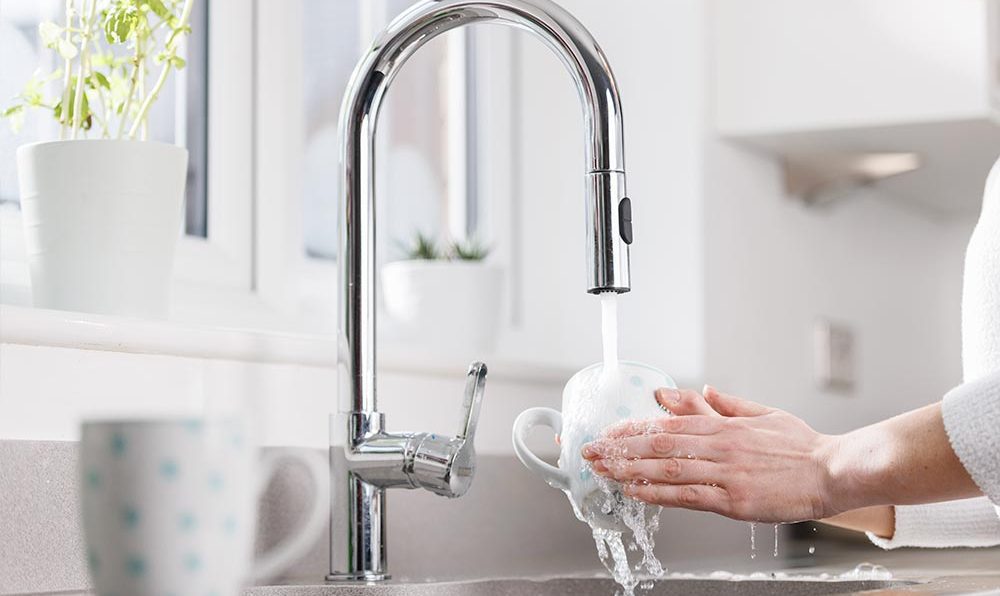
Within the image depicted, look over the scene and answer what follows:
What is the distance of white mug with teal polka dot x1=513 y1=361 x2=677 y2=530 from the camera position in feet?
3.40

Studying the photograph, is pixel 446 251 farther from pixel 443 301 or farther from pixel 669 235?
pixel 669 235

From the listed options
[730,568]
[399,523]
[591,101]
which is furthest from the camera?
[730,568]

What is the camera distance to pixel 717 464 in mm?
1062

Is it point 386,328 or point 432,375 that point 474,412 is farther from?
point 386,328

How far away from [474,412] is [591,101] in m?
0.24

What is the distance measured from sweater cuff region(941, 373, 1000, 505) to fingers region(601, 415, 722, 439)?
0.58 ft

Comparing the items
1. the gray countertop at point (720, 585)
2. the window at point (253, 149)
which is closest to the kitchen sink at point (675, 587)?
the gray countertop at point (720, 585)

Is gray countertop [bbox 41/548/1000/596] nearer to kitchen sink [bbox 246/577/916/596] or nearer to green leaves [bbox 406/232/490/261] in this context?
kitchen sink [bbox 246/577/916/596]

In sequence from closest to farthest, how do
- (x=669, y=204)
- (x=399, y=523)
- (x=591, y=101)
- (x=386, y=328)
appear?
(x=591, y=101) → (x=399, y=523) → (x=386, y=328) → (x=669, y=204)

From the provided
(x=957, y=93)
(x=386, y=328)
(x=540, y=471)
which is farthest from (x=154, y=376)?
(x=957, y=93)

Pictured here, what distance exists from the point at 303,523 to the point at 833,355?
119cm

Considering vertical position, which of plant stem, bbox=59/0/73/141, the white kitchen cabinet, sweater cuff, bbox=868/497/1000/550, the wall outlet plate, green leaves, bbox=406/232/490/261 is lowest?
sweater cuff, bbox=868/497/1000/550

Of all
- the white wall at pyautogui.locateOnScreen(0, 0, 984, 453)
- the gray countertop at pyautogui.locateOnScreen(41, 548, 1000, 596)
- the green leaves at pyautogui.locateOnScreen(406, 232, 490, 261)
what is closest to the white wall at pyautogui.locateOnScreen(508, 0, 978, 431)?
the white wall at pyautogui.locateOnScreen(0, 0, 984, 453)

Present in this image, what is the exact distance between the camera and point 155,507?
0.67 meters
